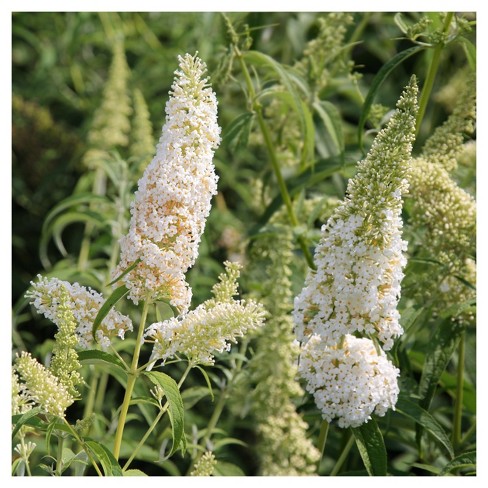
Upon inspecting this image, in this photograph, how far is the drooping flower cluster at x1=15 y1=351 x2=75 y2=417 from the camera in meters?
1.68

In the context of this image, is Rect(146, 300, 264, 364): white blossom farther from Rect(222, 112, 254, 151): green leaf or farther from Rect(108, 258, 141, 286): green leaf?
Rect(222, 112, 254, 151): green leaf

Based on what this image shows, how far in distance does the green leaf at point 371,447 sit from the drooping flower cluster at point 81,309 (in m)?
0.62

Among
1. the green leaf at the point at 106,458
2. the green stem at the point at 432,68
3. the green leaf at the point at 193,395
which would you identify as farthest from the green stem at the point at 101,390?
the green stem at the point at 432,68

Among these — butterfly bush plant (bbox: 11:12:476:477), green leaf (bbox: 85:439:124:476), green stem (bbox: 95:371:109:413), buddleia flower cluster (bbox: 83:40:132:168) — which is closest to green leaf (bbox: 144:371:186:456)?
butterfly bush plant (bbox: 11:12:476:477)

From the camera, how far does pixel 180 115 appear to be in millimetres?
1796

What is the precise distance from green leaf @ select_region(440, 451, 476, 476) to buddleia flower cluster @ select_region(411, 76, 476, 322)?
1.26ft

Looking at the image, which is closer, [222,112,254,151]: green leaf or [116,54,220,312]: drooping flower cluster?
[116,54,220,312]: drooping flower cluster

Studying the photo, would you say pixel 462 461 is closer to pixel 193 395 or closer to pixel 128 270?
pixel 193 395

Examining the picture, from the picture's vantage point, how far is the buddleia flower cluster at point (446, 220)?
2.24 metres

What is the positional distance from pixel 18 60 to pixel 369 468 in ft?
10.5

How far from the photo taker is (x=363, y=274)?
1748 mm

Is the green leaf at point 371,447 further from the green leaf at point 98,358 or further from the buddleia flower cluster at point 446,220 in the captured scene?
the green leaf at point 98,358

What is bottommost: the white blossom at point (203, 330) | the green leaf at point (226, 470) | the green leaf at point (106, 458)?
the green leaf at point (226, 470)

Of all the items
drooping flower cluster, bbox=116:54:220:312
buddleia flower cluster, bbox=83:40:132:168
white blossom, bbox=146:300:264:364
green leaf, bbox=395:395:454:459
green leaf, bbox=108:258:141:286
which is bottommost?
green leaf, bbox=395:395:454:459
